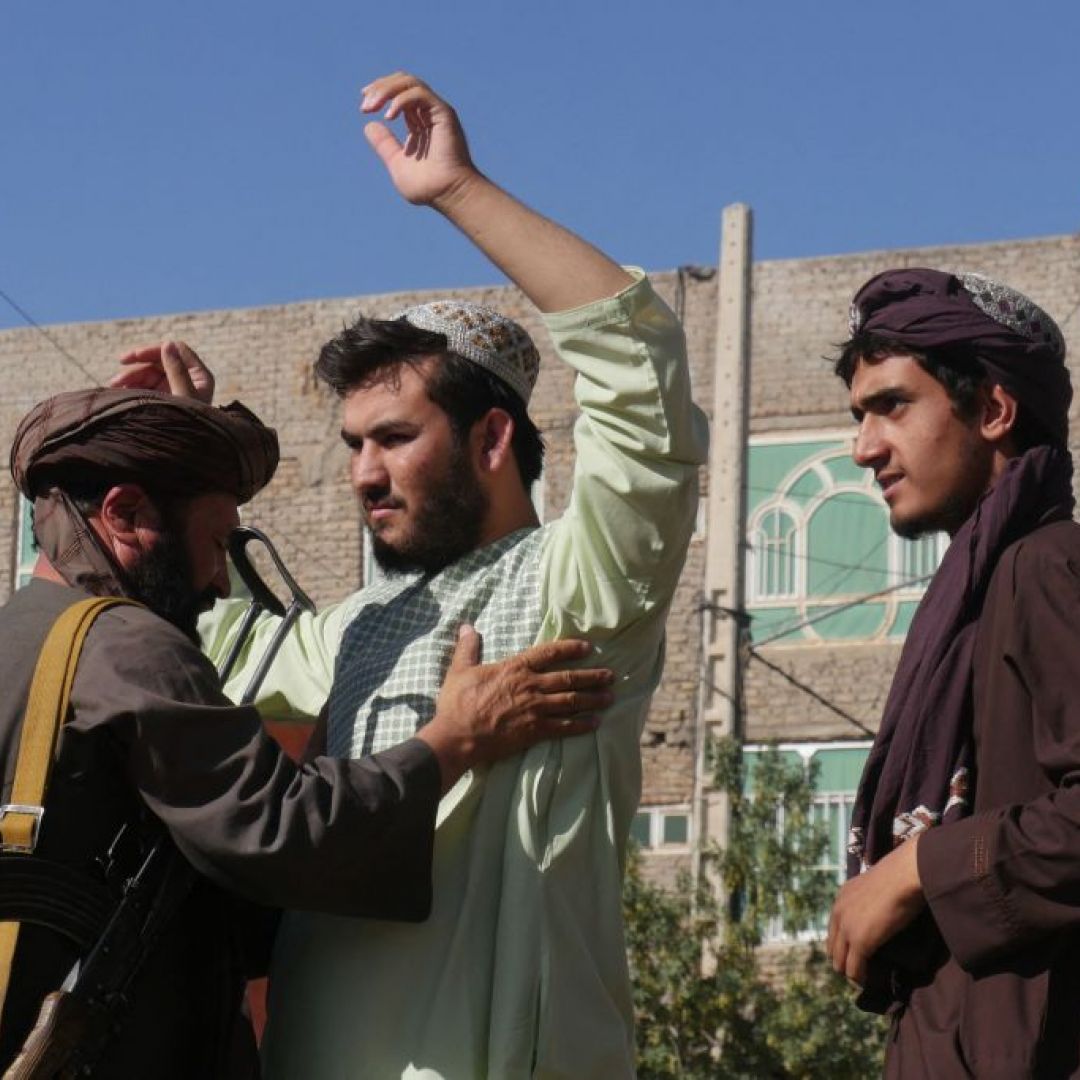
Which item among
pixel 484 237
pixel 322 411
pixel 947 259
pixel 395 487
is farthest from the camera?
pixel 322 411

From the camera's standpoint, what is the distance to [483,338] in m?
4.50

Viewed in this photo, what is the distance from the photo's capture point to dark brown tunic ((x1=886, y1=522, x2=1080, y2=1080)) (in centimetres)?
344

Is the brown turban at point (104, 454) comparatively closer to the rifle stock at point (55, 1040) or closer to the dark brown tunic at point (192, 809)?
the dark brown tunic at point (192, 809)

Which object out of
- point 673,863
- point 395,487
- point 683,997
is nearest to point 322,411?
point 673,863

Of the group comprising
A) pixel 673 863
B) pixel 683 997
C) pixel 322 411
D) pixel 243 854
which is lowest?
pixel 243 854

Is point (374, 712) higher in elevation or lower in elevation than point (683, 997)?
lower

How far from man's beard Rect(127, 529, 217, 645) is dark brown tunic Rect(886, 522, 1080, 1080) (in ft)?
4.24

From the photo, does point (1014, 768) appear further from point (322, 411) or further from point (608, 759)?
point (322, 411)

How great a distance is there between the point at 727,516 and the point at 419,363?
58.7 feet

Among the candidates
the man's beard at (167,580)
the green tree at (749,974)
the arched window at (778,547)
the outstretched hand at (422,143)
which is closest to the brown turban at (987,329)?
the outstretched hand at (422,143)

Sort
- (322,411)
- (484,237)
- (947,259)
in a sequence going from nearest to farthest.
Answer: (484,237) → (947,259) → (322,411)

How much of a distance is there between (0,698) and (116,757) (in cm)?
20

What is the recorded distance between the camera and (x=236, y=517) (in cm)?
428

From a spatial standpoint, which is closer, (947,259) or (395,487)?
(395,487)
